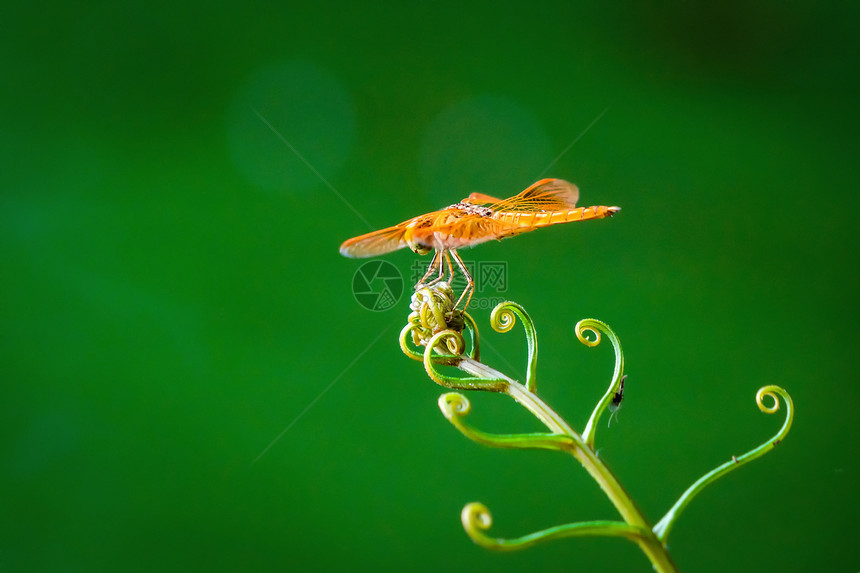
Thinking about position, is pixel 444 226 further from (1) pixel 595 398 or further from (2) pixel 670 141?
(2) pixel 670 141

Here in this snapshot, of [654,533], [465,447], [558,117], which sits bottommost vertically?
[465,447]

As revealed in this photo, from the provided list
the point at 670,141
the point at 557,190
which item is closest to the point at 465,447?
the point at 557,190

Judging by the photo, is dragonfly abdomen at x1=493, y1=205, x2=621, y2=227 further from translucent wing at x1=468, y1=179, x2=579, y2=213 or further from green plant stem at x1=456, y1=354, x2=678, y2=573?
green plant stem at x1=456, y1=354, x2=678, y2=573

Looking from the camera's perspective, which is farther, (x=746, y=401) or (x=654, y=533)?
(x=746, y=401)

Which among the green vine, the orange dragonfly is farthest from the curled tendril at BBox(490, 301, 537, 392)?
the orange dragonfly
